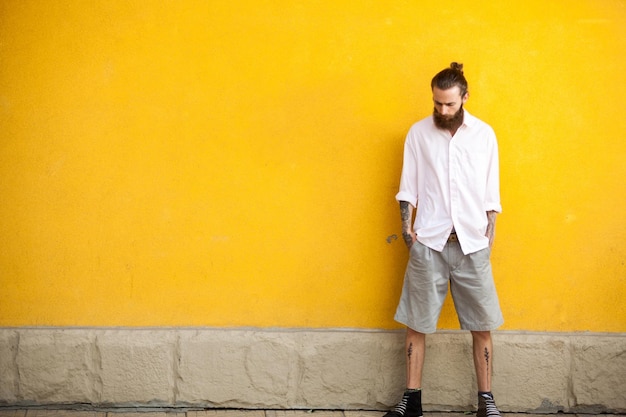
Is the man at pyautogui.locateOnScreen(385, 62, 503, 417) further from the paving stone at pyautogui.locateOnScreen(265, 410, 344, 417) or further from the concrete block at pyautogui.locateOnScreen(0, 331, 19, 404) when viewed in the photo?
the concrete block at pyautogui.locateOnScreen(0, 331, 19, 404)

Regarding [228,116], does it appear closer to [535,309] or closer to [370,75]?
[370,75]

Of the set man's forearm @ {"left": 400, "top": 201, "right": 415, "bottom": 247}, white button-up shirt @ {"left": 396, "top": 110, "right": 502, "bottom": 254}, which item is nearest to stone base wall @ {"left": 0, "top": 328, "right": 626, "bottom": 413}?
man's forearm @ {"left": 400, "top": 201, "right": 415, "bottom": 247}

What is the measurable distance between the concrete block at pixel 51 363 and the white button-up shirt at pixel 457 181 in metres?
2.05

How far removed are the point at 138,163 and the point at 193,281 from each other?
75cm

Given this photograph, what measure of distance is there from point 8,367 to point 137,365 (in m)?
0.72

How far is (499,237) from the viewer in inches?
202

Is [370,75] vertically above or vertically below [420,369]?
above

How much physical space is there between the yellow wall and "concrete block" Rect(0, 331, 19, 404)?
89 millimetres

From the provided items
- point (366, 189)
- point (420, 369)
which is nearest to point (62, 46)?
point (366, 189)

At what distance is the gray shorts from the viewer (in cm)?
473

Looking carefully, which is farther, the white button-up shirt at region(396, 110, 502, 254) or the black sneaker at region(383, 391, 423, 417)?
the black sneaker at region(383, 391, 423, 417)

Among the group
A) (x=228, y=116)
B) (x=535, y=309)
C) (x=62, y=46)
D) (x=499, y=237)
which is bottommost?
(x=535, y=309)

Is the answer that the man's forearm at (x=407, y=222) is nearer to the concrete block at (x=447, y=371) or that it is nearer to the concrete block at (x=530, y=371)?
the concrete block at (x=447, y=371)

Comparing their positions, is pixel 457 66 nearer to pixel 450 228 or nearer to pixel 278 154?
pixel 450 228
